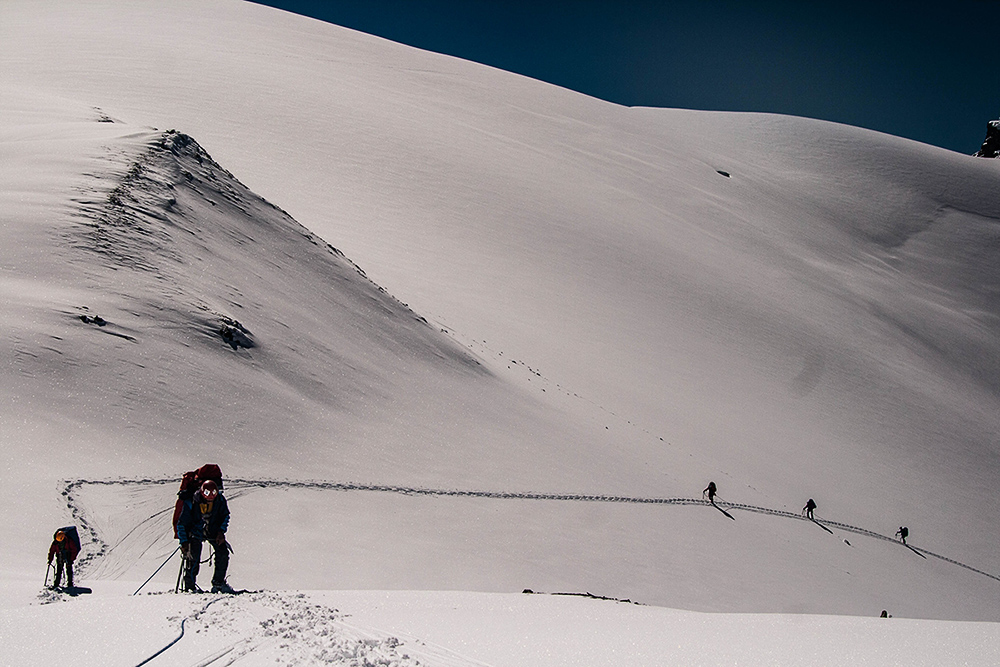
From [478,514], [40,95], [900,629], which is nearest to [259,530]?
[478,514]

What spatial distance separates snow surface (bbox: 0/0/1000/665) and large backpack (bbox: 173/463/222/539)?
0.61 metres

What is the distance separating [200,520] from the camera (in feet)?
17.6

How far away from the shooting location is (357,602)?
4836 millimetres

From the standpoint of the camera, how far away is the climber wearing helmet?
17.4 feet

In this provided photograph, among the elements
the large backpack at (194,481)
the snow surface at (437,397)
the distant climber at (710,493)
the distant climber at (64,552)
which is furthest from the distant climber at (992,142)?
the distant climber at (64,552)

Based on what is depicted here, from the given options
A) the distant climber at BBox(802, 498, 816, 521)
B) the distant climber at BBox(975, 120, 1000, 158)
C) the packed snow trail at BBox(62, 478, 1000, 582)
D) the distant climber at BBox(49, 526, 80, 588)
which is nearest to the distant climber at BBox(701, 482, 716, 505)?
the packed snow trail at BBox(62, 478, 1000, 582)

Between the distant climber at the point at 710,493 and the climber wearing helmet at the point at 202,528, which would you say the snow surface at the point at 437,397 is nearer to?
the distant climber at the point at 710,493

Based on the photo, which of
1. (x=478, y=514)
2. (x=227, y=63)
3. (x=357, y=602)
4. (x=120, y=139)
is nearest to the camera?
(x=357, y=602)

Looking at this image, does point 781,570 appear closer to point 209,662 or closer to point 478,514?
point 478,514

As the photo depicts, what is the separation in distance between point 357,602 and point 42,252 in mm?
6832

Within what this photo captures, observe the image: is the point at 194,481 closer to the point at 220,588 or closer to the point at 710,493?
the point at 220,588

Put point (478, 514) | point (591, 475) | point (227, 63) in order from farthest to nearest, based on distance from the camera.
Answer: point (227, 63), point (591, 475), point (478, 514)

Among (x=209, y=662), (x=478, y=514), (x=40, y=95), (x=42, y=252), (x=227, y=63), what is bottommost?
(x=209, y=662)

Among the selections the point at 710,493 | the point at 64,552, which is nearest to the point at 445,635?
the point at 64,552
